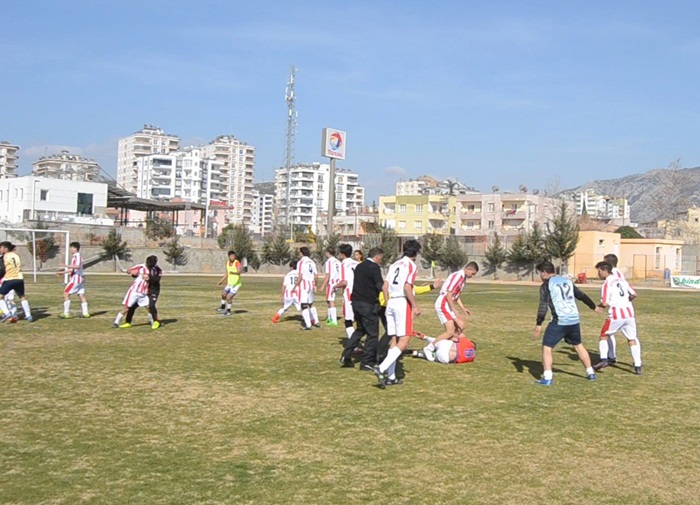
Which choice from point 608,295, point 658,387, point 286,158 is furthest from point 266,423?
point 286,158

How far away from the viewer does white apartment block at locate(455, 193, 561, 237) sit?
111 meters

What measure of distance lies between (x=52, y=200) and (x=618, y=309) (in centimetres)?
7946

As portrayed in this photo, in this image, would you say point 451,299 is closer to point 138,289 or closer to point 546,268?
point 546,268

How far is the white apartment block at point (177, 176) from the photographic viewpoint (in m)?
165

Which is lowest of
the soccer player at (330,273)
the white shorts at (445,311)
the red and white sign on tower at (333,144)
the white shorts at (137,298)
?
the white shorts at (137,298)

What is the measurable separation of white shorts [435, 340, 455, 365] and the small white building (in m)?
72.1

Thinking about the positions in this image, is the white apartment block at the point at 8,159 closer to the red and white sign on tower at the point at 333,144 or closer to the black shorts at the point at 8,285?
the red and white sign on tower at the point at 333,144

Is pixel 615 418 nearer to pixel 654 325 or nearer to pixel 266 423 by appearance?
pixel 266 423

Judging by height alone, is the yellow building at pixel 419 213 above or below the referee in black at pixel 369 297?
above

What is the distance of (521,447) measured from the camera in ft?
22.6

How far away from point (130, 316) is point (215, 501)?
38.8 ft

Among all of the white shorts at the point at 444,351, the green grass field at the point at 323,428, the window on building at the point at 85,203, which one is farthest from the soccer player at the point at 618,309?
the window on building at the point at 85,203

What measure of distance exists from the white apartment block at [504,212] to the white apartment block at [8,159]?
444 ft

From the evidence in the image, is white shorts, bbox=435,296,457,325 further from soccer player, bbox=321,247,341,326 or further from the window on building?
the window on building
